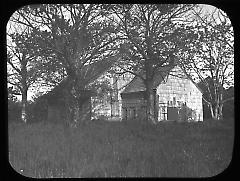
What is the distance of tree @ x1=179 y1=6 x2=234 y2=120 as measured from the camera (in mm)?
2598

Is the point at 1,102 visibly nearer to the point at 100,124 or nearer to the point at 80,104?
the point at 80,104

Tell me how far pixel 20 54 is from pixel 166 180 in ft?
4.49

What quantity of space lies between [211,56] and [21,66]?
1.37 m

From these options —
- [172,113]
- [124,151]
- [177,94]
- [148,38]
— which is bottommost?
[124,151]

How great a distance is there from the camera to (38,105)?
8.50 ft

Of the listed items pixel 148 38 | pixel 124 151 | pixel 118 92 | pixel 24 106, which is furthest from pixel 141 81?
pixel 24 106

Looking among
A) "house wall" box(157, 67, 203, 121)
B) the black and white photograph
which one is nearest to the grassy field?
the black and white photograph

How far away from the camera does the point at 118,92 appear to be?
2619 millimetres

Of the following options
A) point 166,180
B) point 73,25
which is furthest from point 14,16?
point 166,180

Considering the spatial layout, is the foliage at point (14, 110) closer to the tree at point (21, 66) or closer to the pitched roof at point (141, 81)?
the tree at point (21, 66)

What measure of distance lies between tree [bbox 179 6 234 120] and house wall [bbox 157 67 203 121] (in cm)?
6

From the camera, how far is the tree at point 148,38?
2586 millimetres

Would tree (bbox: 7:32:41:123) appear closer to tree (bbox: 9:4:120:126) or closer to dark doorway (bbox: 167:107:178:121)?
tree (bbox: 9:4:120:126)

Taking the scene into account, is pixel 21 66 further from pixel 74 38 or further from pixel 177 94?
→ pixel 177 94
